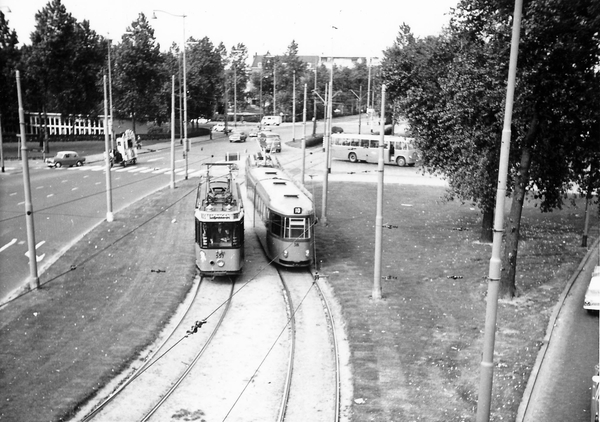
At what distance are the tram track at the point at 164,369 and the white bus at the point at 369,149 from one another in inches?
1667

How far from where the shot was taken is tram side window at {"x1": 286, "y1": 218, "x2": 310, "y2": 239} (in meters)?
27.3

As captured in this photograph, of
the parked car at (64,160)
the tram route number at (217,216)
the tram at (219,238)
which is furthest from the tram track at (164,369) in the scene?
the parked car at (64,160)

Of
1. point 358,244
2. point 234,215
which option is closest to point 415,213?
point 358,244

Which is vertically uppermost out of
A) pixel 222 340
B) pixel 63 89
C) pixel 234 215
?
pixel 63 89

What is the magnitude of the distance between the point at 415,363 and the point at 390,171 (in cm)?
4426

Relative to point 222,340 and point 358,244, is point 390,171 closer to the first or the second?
point 358,244

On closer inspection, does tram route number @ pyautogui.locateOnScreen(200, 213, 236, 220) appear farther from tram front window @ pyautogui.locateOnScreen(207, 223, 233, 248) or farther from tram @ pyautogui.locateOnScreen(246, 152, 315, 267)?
tram @ pyautogui.locateOnScreen(246, 152, 315, 267)

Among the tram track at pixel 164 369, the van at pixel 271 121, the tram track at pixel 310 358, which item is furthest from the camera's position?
the van at pixel 271 121

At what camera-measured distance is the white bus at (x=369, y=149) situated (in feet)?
212

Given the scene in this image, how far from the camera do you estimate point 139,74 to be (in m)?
84.2

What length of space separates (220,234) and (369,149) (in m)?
42.1

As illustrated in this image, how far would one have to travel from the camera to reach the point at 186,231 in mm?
34500

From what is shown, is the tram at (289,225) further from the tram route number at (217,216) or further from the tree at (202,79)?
the tree at (202,79)

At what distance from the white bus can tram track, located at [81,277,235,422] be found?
139 feet
